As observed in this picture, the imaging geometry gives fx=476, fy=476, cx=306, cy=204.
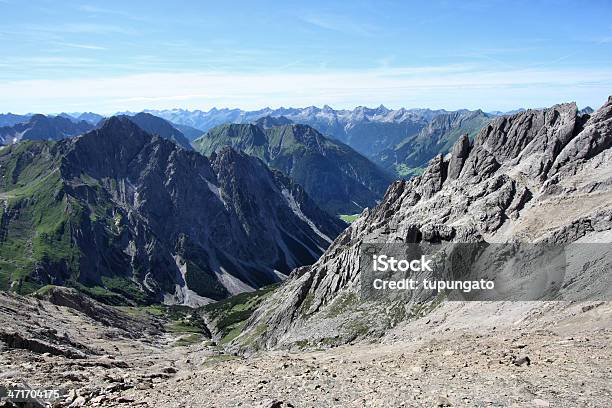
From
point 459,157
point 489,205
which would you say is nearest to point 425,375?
point 489,205

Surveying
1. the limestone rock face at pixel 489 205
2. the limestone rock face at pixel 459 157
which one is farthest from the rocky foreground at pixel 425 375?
the limestone rock face at pixel 459 157

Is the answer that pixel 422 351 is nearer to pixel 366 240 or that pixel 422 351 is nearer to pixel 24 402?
pixel 24 402

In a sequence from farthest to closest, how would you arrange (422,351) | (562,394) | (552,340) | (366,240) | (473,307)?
(366,240) → (473,307) → (422,351) → (552,340) → (562,394)

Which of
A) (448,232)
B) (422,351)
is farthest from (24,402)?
(448,232)

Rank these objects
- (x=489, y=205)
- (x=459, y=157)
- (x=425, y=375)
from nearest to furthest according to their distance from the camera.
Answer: (x=425, y=375) < (x=489, y=205) < (x=459, y=157)

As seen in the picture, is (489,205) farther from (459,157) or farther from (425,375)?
(425,375)

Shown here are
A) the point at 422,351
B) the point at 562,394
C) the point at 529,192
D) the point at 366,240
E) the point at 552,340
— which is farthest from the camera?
the point at 366,240

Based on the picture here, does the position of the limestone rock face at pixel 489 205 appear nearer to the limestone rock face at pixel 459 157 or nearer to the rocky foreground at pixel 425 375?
the limestone rock face at pixel 459 157

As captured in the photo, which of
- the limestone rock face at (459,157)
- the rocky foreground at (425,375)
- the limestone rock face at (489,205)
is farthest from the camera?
the limestone rock face at (459,157)

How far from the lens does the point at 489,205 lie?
97.4m

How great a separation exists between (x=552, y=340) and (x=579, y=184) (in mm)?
52874

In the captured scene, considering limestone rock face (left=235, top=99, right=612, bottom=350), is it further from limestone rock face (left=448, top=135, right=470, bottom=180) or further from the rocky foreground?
the rocky foreground

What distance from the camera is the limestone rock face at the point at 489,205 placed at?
268ft

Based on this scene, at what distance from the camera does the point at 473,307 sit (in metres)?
69.0
